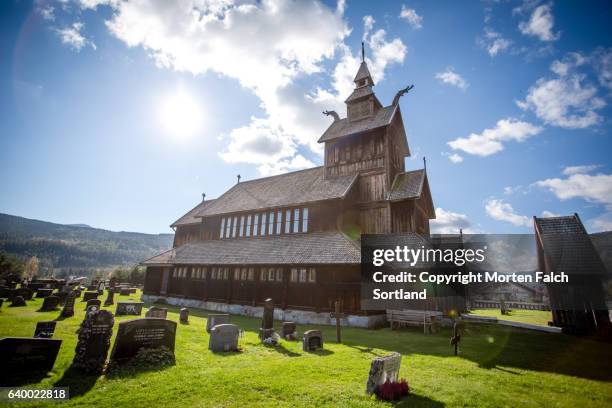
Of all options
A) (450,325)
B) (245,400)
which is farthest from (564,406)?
(450,325)

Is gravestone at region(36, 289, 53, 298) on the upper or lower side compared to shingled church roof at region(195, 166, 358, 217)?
lower

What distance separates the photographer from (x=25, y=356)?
7.60m

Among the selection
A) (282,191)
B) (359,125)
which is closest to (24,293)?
(282,191)

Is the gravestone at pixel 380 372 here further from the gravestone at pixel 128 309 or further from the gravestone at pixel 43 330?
the gravestone at pixel 128 309

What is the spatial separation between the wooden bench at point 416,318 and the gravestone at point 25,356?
1566 cm

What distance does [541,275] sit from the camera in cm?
1983

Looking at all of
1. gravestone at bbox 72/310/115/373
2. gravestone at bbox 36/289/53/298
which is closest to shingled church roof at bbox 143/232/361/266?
gravestone at bbox 36/289/53/298

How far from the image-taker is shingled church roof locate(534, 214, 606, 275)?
56.4 ft

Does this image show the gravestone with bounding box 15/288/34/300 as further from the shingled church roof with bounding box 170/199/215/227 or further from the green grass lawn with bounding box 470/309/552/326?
the green grass lawn with bounding box 470/309/552/326

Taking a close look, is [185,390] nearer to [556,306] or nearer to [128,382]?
[128,382]

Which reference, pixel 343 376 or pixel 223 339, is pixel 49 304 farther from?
pixel 343 376

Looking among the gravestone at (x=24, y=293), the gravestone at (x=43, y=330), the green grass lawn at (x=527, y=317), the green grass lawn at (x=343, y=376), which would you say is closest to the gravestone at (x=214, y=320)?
the green grass lawn at (x=343, y=376)

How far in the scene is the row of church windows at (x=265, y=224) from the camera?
78.6 ft

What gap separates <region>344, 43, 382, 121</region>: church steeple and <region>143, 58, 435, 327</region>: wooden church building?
0.10m
